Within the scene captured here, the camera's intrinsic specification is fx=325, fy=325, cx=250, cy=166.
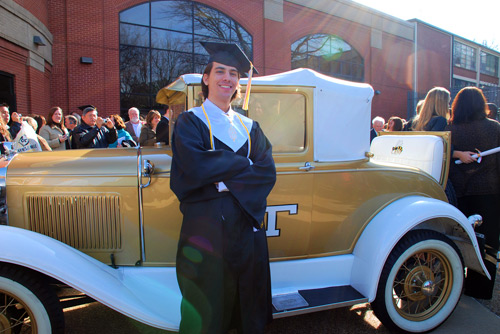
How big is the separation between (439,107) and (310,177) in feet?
7.50

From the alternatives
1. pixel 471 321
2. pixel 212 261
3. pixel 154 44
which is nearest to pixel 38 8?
pixel 154 44

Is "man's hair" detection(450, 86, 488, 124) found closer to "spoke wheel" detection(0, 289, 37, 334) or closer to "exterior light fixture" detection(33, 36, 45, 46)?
"spoke wheel" detection(0, 289, 37, 334)

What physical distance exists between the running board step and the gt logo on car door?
483mm

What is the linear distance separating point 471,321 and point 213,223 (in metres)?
2.72

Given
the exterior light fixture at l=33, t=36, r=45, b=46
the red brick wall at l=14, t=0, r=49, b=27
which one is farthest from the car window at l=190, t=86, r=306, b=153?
the exterior light fixture at l=33, t=36, r=45, b=46

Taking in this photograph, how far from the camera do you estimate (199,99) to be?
7.89 ft

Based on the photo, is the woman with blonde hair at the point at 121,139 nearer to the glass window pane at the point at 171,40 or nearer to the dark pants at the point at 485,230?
the dark pants at the point at 485,230

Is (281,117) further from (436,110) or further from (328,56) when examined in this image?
(328,56)

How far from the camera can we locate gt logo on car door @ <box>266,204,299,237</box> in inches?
97.5

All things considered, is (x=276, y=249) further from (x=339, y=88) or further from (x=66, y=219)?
(x=66, y=219)

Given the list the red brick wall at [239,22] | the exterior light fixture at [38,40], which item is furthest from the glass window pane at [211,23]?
the exterior light fixture at [38,40]

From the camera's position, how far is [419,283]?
2762 millimetres

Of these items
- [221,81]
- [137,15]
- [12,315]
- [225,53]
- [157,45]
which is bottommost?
[12,315]

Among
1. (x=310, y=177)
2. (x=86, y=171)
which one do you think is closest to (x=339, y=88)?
(x=310, y=177)
